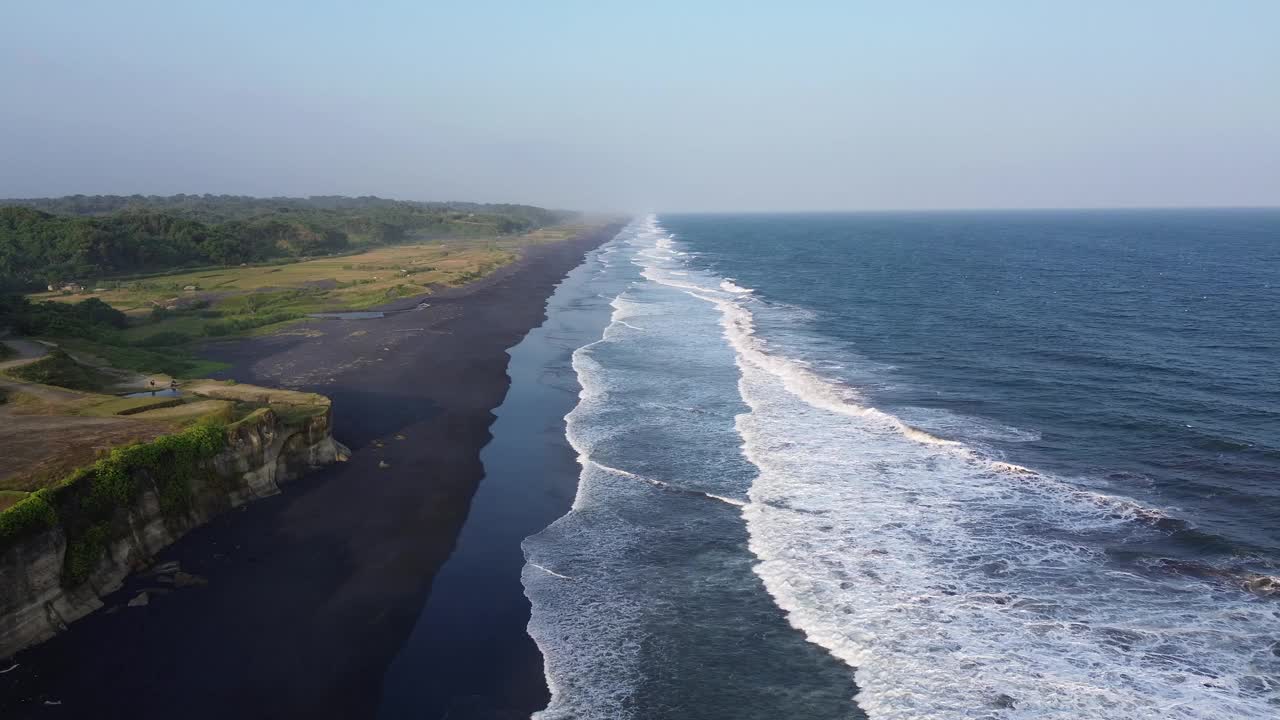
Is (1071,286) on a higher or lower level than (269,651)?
higher

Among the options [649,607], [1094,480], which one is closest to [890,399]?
[1094,480]

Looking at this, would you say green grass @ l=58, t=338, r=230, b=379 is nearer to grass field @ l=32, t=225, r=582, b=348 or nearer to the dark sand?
grass field @ l=32, t=225, r=582, b=348

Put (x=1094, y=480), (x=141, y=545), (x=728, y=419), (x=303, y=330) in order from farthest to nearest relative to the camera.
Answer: (x=303, y=330), (x=728, y=419), (x=1094, y=480), (x=141, y=545)

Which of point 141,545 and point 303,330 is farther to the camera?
point 303,330

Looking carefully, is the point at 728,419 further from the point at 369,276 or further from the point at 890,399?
the point at 369,276

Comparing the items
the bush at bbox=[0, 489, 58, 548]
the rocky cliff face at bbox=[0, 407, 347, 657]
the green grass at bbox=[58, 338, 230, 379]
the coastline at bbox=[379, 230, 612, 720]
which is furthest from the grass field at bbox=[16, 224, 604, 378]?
the bush at bbox=[0, 489, 58, 548]

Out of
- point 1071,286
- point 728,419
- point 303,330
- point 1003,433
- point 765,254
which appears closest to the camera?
point 1003,433

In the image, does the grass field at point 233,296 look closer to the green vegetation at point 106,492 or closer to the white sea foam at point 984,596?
the green vegetation at point 106,492
